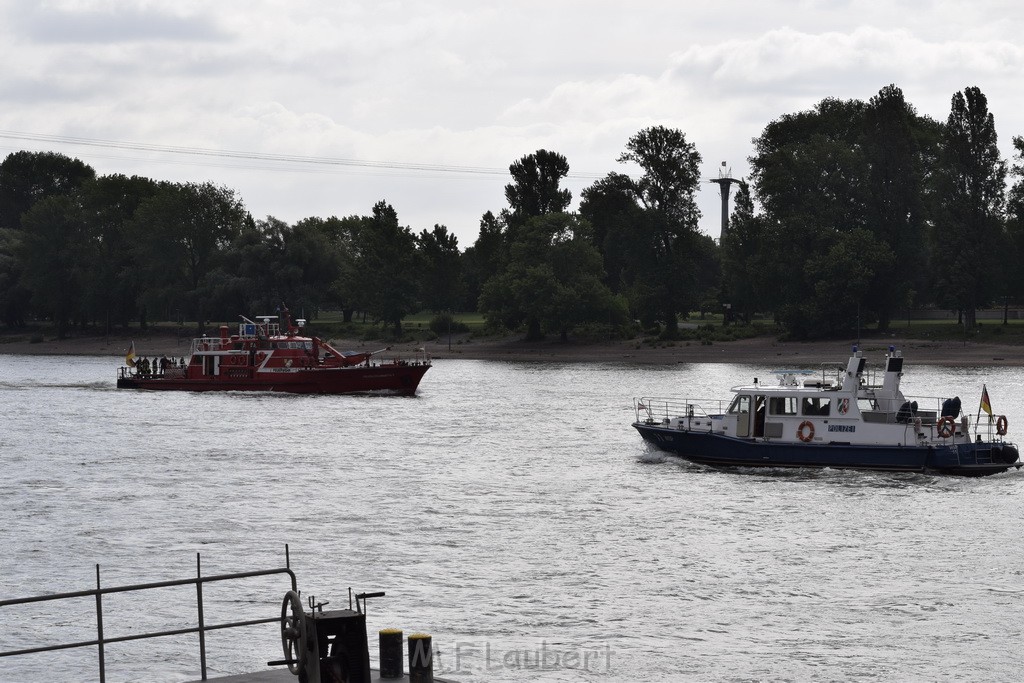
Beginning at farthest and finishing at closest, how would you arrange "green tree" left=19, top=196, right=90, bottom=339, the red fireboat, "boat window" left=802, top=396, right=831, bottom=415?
1. "green tree" left=19, top=196, right=90, bottom=339
2. the red fireboat
3. "boat window" left=802, top=396, right=831, bottom=415

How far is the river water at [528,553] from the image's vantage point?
31.1 meters

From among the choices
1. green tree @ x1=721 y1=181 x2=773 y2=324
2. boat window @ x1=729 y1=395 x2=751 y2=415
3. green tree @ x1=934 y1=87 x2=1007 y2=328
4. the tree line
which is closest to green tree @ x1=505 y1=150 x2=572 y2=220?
the tree line

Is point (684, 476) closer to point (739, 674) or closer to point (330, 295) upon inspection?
point (739, 674)

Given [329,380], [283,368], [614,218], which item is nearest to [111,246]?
[614,218]

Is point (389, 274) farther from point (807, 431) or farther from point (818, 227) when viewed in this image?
point (807, 431)

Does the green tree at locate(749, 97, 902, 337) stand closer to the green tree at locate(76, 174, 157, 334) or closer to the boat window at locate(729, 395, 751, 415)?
the boat window at locate(729, 395, 751, 415)

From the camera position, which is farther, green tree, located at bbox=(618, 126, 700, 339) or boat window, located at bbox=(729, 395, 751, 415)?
green tree, located at bbox=(618, 126, 700, 339)

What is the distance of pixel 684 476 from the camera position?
57688 mm

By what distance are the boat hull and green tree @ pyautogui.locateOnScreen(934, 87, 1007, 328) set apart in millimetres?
56846

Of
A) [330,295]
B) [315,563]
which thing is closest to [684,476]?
[315,563]

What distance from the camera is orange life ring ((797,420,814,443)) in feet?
180

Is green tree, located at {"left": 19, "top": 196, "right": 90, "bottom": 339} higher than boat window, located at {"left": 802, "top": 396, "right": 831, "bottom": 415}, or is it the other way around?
green tree, located at {"left": 19, "top": 196, "right": 90, "bottom": 339}

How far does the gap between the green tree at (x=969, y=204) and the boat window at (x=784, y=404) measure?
83560 millimetres

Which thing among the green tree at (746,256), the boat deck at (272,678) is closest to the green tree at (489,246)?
the green tree at (746,256)
